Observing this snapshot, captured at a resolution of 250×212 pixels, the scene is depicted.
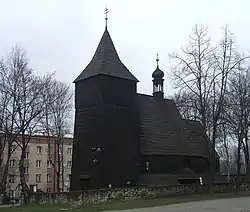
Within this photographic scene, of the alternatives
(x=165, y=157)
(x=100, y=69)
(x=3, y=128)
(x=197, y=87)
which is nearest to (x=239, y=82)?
(x=197, y=87)

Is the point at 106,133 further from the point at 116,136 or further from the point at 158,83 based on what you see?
the point at 158,83

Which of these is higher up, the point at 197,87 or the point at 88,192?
the point at 197,87

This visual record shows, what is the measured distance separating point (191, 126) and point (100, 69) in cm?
1392

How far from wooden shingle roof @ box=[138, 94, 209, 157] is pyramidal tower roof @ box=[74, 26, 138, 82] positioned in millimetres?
4214

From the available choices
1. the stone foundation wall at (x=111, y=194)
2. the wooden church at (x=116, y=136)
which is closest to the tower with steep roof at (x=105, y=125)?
the wooden church at (x=116, y=136)

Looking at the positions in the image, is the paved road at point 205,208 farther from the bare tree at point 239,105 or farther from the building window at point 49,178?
the building window at point 49,178

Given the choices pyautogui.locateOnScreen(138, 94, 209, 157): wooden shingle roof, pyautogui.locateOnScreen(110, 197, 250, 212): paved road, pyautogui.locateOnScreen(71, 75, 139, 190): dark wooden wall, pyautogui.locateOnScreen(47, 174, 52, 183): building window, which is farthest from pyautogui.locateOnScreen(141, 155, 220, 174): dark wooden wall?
pyautogui.locateOnScreen(47, 174, 52, 183): building window

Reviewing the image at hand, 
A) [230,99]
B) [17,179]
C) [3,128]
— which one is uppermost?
[230,99]

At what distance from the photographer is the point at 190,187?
3912cm

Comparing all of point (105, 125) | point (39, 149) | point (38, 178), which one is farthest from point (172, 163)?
point (39, 149)

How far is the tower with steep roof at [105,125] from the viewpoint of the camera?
40.3m

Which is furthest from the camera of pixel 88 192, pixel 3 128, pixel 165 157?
pixel 165 157

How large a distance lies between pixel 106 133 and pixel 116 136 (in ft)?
3.67

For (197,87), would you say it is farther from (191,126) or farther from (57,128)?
(57,128)
